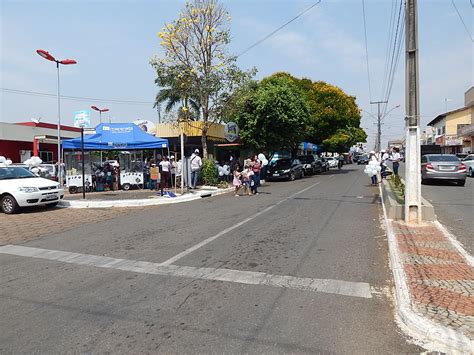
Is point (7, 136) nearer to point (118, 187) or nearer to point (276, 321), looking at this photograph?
point (118, 187)

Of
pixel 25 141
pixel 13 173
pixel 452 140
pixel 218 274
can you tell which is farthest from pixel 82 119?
pixel 452 140

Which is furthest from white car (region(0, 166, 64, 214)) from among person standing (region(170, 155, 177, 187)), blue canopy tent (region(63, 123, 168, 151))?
person standing (region(170, 155, 177, 187))

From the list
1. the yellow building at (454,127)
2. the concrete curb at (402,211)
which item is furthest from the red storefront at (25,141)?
the yellow building at (454,127)

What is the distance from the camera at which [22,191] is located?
42.0 feet

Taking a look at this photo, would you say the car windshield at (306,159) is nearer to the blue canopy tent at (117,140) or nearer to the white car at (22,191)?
the blue canopy tent at (117,140)

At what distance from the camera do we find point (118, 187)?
20.0 metres

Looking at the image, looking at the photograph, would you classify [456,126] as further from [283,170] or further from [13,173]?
[13,173]

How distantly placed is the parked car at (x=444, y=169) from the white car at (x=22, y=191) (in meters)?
16.0

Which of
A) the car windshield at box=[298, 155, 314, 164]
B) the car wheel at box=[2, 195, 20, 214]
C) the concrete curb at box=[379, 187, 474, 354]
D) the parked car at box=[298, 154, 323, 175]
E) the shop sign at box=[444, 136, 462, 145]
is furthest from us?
the shop sign at box=[444, 136, 462, 145]

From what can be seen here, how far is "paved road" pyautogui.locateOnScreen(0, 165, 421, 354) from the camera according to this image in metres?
3.78

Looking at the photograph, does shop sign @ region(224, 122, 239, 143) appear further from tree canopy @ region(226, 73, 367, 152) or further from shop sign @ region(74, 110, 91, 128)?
shop sign @ region(74, 110, 91, 128)

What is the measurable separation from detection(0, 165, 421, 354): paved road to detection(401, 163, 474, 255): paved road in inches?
62.4

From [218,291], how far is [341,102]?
31.8 meters

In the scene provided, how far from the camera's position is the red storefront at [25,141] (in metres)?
31.3
